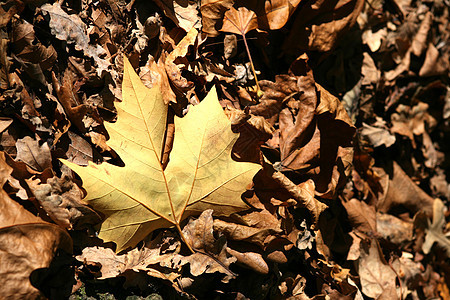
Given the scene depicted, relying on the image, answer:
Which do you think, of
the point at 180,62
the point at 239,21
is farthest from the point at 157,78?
the point at 239,21

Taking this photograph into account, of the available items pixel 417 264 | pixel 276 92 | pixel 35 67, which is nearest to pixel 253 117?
pixel 276 92

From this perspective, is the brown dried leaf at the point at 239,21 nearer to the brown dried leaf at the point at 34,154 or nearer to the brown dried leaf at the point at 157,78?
the brown dried leaf at the point at 157,78

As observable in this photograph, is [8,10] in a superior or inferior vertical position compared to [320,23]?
superior

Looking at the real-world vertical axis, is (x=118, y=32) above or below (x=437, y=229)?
above

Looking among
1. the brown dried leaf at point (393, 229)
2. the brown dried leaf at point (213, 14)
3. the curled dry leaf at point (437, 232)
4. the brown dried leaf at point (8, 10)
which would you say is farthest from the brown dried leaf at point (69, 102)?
the curled dry leaf at point (437, 232)

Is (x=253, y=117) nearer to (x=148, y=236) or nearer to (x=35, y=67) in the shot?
(x=148, y=236)

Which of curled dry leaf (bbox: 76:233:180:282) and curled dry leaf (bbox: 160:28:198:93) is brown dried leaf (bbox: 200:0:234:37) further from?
curled dry leaf (bbox: 76:233:180:282)

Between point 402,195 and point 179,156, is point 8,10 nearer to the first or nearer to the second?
point 179,156
